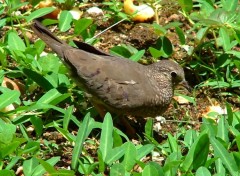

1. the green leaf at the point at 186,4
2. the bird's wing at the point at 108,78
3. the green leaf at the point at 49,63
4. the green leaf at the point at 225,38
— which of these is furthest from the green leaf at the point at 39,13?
the green leaf at the point at 225,38

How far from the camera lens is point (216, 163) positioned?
17.1ft

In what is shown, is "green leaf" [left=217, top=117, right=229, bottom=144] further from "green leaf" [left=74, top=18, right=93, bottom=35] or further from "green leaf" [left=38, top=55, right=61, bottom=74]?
"green leaf" [left=74, top=18, right=93, bottom=35]

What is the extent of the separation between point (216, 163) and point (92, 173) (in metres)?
0.89

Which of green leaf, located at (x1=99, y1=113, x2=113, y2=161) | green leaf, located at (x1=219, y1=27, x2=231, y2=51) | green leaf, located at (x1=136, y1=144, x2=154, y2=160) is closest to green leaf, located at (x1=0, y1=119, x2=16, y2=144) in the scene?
green leaf, located at (x1=99, y1=113, x2=113, y2=161)

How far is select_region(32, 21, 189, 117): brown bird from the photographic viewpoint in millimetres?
5969

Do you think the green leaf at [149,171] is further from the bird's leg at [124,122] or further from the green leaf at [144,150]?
the bird's leg at [124,122]

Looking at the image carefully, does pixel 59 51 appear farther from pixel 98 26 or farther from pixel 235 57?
pixel 235 57

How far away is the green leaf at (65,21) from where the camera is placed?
670 cm

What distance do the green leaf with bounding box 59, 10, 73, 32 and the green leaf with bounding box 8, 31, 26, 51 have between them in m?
0.48

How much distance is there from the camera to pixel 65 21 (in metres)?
6.74

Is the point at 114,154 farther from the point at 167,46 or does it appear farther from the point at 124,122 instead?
the point at 167,46

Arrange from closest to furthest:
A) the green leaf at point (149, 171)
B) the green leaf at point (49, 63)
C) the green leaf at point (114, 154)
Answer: the green leaf at point (149, 171) → the green leaf at point (114, 154) → the green leaf at point (49, 63)

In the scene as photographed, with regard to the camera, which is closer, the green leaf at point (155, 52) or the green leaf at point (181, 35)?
the green leaf at point (155, 52)

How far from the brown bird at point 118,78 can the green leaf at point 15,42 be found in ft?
0.61
